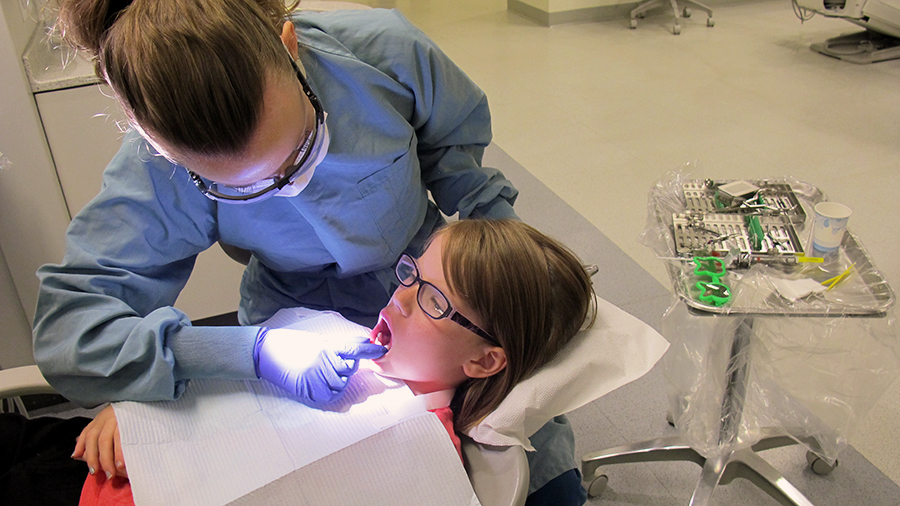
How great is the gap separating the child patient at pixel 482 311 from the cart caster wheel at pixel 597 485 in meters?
0.70

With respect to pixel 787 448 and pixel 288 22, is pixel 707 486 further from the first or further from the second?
pixel 288 22

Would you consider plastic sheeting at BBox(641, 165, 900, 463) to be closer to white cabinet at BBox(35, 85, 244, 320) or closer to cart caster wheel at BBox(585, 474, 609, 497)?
cart caster wheel at BBox(585, 474, 609, 497)

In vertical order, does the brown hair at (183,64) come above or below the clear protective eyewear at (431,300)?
above

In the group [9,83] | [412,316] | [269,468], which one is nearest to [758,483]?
[412,316]

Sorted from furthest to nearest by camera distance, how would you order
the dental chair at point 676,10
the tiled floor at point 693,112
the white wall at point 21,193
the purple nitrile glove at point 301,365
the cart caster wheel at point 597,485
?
the dental chair at point 676,10, the tiled floor at point 693,112, the cart caster wheel at point 597,485, the white wall at point 21,193, the purple nitrile glove at point 301,365

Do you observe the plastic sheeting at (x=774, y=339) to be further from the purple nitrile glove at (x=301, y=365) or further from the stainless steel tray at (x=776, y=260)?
the purple nitrile glove at (x=301, y=365)

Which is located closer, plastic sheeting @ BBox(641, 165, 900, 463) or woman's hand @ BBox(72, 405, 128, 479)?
woman's hand @ BBox(72, 405, 128, 479)

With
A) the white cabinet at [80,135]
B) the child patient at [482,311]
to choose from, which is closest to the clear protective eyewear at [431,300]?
the child patient at [482,311]

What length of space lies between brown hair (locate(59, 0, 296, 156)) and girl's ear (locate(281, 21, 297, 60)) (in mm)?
107

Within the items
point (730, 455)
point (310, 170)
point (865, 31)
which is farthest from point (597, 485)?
point (865, 31)

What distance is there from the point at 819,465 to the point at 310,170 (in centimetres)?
154

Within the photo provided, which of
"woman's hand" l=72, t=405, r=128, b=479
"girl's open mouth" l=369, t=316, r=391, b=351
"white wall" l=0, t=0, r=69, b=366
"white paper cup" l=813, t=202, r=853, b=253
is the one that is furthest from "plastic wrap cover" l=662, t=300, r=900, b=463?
"white wall" l=0, t=0, r=69, b=366

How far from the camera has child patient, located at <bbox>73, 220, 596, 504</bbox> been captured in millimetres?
1099

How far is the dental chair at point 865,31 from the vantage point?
4.08m
